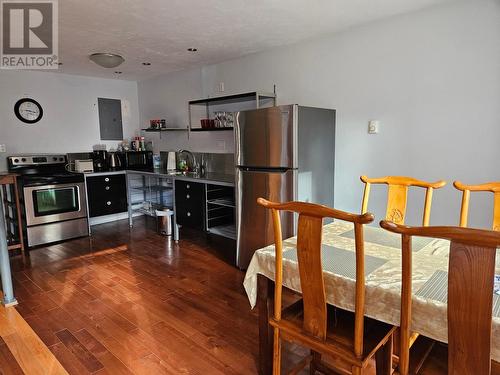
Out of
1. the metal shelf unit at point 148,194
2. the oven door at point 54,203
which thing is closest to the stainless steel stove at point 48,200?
the oven door at point 54,203

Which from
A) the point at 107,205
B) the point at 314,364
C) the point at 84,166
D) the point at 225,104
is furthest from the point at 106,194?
the point at 314,364

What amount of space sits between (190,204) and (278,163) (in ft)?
5.06

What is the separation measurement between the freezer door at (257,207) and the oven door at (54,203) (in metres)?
2.42

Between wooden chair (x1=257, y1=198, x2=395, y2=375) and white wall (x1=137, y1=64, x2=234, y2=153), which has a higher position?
white wall (x1=137, y1=64, x2=234, y2=153)

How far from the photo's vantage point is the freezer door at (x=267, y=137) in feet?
8.97

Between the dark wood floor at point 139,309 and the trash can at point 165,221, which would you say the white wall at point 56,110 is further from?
the trash can at point 165,221

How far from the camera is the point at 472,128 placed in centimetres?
244

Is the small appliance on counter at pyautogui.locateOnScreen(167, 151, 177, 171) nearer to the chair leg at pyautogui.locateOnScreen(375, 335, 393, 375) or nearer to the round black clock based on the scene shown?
the round black clock

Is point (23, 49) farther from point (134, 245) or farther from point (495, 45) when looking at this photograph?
point (495, 45)

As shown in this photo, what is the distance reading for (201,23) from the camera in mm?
2793

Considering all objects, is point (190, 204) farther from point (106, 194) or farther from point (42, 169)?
point (42, 169)

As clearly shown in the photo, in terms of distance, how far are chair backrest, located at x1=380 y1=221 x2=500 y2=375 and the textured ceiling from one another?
208 centimetres

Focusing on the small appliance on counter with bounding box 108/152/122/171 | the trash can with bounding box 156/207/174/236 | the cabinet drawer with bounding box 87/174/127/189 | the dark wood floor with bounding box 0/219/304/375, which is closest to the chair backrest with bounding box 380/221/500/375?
the dark wood floor with bounding box 0/219/304/375

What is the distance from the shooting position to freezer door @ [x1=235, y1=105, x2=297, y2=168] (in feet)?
8.97
